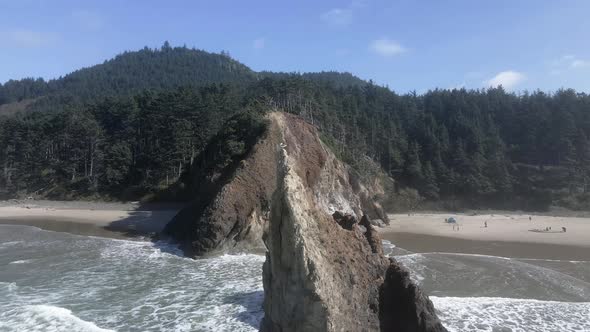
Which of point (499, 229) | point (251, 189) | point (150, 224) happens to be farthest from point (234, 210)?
point (499, 229)

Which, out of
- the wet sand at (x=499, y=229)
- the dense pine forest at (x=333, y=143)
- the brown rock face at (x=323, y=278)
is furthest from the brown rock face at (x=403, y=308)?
the dense pine forest at (x=333, y=143)

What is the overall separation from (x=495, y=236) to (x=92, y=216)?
125 feet

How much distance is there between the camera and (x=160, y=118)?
210 ft

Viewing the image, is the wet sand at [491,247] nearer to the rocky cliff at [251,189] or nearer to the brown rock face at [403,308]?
the rocky cliff at [251,189]

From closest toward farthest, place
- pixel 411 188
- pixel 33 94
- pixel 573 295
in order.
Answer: pixel 573 295 < pixel 411 188 < pixel 33 94

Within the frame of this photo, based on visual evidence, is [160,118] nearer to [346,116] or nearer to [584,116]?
[346,116]

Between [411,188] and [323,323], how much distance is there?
200 feet

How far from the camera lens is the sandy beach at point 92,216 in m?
37.0

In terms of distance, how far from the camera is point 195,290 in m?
19.7

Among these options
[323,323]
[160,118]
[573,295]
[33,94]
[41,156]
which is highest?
[33,94]

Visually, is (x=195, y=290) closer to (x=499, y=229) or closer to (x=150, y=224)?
(x=150, y=224)

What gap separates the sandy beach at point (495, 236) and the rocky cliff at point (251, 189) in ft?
19.6

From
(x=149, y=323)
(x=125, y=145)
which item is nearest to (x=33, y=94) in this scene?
(x=125, y=145)

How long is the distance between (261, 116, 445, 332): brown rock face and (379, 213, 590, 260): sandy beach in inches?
826
